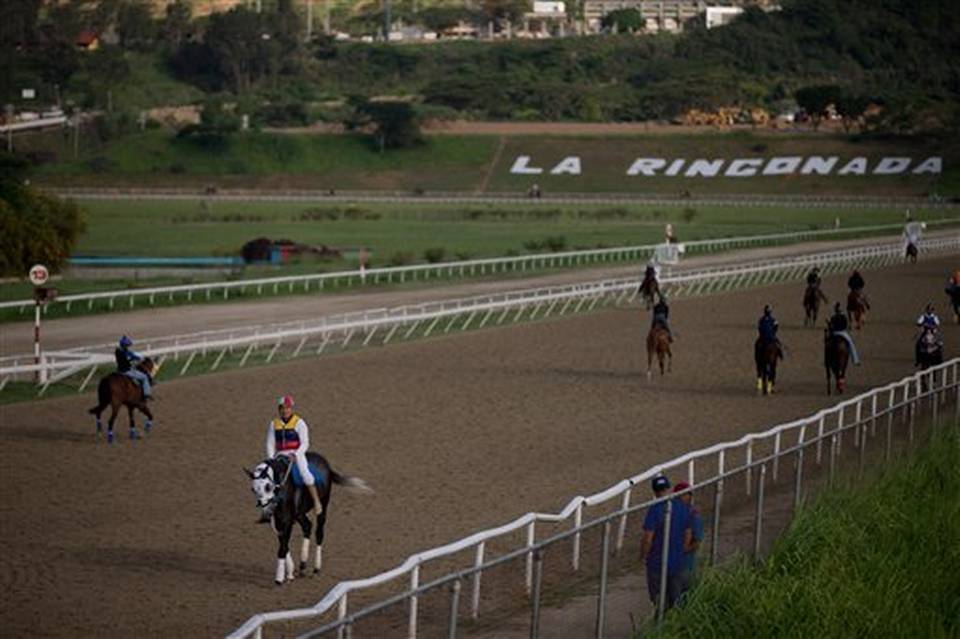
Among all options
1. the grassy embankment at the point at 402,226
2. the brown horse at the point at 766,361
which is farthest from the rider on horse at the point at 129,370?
the grassy embankment at the point at 402,226

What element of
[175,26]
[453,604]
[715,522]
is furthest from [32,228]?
[175,26]

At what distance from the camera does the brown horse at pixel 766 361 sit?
2497cm

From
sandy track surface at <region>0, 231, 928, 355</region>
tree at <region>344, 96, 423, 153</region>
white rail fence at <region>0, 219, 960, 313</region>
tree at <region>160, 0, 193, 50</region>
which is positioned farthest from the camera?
tree at <region>160, 0, 193, 50</region>

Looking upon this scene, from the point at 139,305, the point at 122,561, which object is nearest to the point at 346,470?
the point at 122,561

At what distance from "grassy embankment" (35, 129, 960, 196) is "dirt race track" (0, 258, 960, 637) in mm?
59892

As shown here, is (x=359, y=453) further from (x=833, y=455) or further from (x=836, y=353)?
(x=836, y=353)

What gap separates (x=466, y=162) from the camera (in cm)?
10031

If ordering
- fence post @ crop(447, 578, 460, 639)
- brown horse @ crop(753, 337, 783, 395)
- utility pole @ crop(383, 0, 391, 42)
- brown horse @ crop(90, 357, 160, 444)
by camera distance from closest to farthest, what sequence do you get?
fence post @ crop(447, 578, 460, 639) < brown horse @ crop(90, 357, 160, 444) < brown horse @ crop(753, 337, 783, 395) < utility pole @ crop(383, 0, 391, 42)

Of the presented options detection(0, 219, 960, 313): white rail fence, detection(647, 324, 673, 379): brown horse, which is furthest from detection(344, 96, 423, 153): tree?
detection(647, 324, 673, 379): brown horse

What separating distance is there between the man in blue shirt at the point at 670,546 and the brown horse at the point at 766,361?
13.2 meters

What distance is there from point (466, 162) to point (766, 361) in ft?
248

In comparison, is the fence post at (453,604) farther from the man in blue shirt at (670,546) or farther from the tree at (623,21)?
the tree at (623,21)

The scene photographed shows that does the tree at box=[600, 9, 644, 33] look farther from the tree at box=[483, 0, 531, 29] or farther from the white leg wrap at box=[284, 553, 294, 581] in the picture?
the white leg wrap at box=[284, 553, 294, 581]

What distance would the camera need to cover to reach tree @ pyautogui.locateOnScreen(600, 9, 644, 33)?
602 ft
